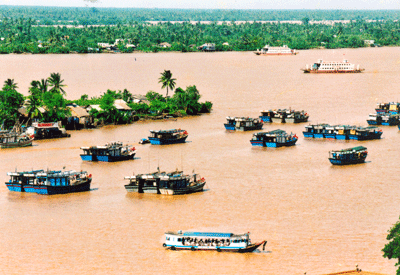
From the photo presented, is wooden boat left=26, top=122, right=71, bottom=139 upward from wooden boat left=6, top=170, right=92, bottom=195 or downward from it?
upward

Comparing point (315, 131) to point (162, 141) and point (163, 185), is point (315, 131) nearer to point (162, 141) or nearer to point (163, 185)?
point (162, 141)

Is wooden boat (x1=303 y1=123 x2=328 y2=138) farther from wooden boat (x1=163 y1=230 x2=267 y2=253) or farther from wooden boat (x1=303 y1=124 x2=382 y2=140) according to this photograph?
wooden boat (x1=163 y1=230 x2=267 y2=253)

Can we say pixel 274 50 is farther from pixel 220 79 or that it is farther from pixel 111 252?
pixel 111 252

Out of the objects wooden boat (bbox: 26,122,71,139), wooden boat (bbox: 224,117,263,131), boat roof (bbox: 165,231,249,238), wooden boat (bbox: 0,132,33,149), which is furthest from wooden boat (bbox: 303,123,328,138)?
boat roof (bbox: 165,231,249,238)

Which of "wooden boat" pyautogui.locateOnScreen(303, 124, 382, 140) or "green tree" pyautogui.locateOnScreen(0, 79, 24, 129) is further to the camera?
"green tree" pyautogui.locateOnScreen(0, 79, 24, 129)

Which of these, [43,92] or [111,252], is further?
[43,92]

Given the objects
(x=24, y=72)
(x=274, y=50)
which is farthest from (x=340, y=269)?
(x=274, y=50)

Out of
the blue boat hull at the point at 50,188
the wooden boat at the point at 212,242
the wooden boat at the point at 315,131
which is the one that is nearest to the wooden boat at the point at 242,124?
the wooden boat at the point at 315,131
